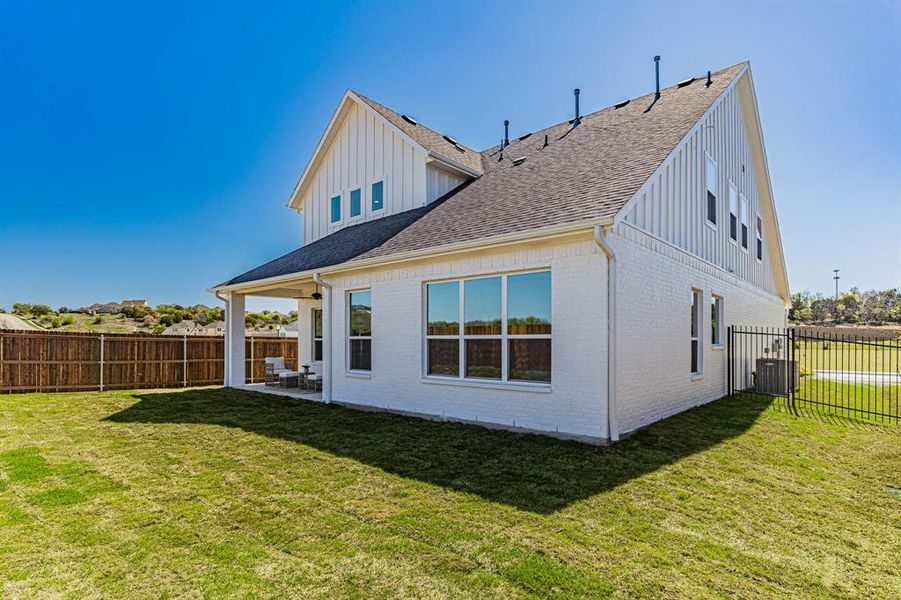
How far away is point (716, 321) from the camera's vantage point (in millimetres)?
10898

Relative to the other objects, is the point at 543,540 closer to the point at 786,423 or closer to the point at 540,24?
the point at 786,423

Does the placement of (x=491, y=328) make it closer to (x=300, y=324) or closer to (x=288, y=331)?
(x=300, y=324)

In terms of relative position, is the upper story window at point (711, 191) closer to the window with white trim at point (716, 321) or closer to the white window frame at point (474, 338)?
the window with white trim at point (716, 321)

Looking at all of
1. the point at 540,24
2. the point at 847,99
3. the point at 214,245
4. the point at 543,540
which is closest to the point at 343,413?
the point at 543,540

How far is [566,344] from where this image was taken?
6.68 meters

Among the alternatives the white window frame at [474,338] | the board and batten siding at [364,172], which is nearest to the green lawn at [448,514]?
the white window frame at [474,338]

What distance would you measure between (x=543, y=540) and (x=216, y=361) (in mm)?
14799

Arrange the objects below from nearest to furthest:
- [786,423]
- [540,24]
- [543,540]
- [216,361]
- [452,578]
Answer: [452,578] < [543,540] < [786,423] < [540,24] < [216,361]

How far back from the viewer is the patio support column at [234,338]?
552 inches

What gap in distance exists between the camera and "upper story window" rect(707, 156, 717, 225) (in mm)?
10266

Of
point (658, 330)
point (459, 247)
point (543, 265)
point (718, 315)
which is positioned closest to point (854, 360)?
point (718, 315)

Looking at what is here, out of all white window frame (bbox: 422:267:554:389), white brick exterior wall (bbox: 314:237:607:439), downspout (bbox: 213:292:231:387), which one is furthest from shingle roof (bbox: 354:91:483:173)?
downspout (bbox: 213:292:231:387)

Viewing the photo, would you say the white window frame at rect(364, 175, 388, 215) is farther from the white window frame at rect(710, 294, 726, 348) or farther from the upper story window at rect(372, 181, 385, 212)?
the white window frame at rect(710, 294, 726, 348)

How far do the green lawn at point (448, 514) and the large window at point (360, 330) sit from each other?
280 centimetres
